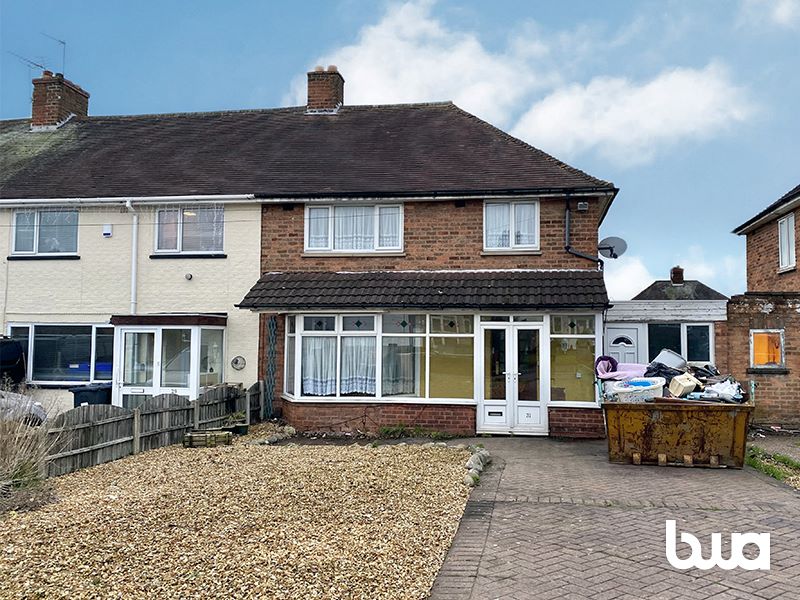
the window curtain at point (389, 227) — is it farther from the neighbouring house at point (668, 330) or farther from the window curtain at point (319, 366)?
the neighbouring house at point (668, 330)

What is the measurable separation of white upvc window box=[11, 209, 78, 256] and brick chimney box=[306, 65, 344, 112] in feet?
23.0

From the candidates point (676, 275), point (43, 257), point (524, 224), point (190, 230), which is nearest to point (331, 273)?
point (190, 230)

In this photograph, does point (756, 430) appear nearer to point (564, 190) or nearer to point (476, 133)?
point (564, 190)

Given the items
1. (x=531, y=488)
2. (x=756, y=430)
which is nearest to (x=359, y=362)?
(x=531, y=488)

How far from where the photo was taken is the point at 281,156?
1764 cm

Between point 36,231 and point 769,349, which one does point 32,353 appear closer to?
point 36,231

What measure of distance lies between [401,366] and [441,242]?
2.84m

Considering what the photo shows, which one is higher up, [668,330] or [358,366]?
[668,330]

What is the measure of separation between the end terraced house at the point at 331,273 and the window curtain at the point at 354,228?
0.14 feet

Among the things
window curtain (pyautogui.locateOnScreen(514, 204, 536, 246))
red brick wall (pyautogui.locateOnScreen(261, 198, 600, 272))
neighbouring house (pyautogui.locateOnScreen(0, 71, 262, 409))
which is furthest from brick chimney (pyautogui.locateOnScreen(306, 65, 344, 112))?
window curtain (pyautogui.locateOnScreen(514, 204, 536, 246))

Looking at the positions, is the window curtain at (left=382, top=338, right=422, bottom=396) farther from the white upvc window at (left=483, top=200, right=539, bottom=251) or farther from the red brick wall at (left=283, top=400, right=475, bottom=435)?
the white upvc window at (left=483, top=200, right=539, bottom=251)

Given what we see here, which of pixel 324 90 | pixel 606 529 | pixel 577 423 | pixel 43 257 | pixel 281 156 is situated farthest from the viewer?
pixel 324 90

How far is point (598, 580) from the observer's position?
5.42 metres

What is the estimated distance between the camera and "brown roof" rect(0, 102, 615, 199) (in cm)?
1552
